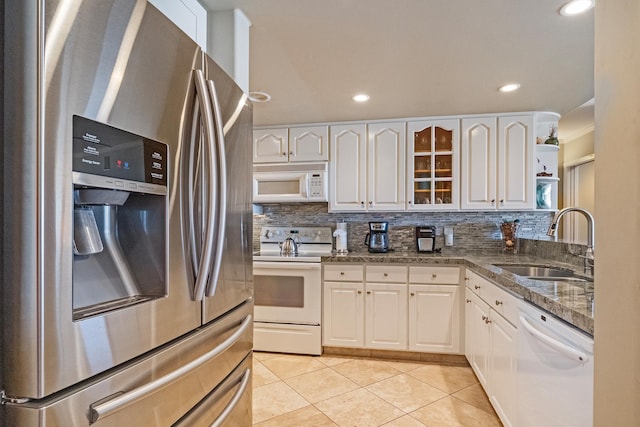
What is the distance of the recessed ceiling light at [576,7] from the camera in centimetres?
161

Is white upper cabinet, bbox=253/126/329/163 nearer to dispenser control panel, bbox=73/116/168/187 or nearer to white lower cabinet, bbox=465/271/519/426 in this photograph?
white lower cabinet, bbox=465/271/519/426

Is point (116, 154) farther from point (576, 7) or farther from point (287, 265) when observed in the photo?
point (287, 265)

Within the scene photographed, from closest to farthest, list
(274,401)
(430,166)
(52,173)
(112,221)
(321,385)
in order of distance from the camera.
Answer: (52,173)
(112,221)
(274,401)
(321,385)
(430,166)

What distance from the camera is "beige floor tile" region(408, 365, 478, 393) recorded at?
270 centimetres

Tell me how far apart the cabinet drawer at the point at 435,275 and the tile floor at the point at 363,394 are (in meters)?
0.73

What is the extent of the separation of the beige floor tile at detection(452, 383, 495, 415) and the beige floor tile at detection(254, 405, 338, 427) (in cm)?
98

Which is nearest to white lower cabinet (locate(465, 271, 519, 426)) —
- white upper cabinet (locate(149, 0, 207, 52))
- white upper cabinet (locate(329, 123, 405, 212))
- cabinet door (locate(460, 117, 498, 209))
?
cabinet door (locate(460, 117, 498, 209))

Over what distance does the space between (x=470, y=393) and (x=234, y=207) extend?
2.31m

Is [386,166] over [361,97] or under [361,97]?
under

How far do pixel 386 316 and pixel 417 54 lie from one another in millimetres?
2186

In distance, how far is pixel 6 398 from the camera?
0.63 meters

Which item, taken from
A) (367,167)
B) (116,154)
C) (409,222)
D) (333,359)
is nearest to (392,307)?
(333,359)

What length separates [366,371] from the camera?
2979 mm

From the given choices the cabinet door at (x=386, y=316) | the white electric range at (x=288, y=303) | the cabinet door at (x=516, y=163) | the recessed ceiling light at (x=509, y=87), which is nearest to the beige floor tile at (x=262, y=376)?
the white electric range at (x=288, y=303)
